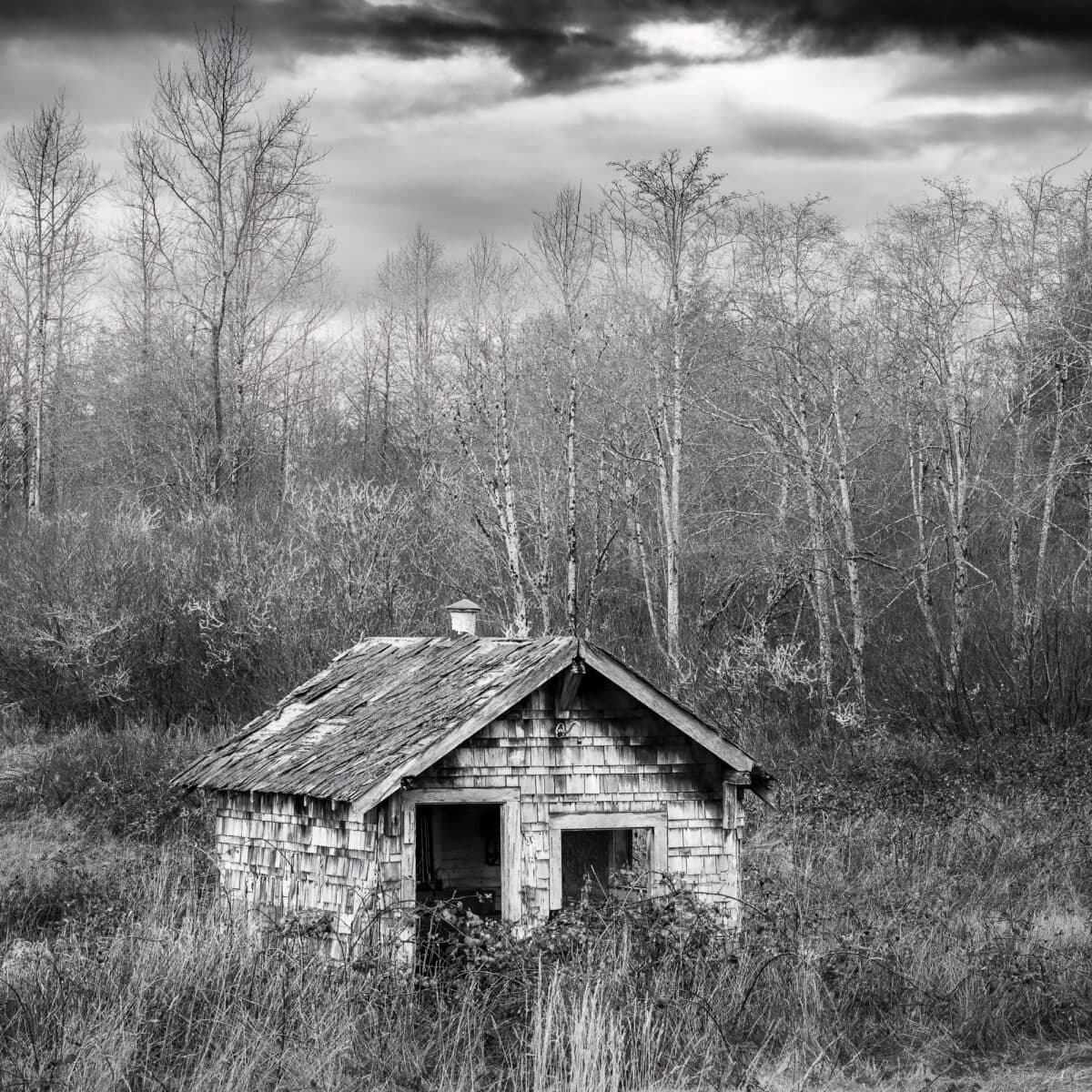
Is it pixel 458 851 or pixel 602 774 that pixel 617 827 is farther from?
pixel 458 851

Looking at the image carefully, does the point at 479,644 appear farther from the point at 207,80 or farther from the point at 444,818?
the point at 207,80

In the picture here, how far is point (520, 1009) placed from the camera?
9.87 m

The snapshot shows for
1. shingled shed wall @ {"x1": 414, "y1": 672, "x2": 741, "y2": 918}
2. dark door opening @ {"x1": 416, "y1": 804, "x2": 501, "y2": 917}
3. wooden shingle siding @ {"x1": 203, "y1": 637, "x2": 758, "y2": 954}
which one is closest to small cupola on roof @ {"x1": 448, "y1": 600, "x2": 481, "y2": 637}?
wooden shingle siding @ {"x1": 203, "y1": 637, "x2": 758, "y2": 954}

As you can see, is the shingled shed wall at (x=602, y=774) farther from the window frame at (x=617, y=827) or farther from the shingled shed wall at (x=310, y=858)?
the shingled shed wall at (x=310, y=858)

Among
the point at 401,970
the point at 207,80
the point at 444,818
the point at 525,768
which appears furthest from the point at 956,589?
the point at 207,80

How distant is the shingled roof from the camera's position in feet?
41.0

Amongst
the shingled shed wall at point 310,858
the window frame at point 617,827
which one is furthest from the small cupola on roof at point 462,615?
the window frame at point 617,827

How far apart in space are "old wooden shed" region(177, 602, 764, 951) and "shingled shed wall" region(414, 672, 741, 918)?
0.04 ft

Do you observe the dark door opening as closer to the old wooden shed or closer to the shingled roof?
the shingled roof

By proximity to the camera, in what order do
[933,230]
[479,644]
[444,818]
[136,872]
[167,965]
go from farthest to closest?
[933,230] < [136,872] < [444,818] < [479,644] < [167,965]

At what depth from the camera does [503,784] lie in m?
12.9

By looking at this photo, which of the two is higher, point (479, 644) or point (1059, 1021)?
point (479, 644)

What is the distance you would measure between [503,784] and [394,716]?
1.50 meters

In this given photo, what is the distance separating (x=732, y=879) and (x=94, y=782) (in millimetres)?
13662
